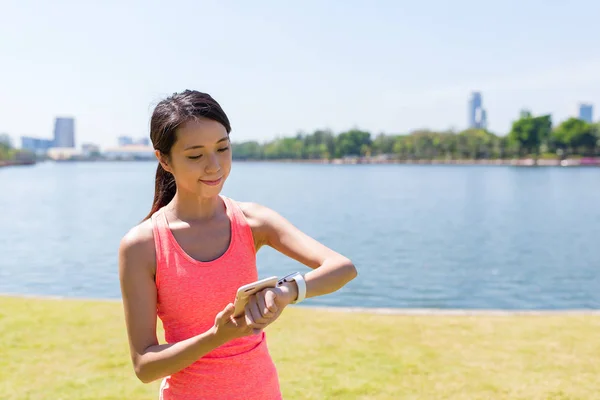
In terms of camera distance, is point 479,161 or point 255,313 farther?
point 479,161

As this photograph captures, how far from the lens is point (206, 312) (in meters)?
1.89

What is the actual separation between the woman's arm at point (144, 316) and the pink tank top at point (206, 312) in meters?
0.04

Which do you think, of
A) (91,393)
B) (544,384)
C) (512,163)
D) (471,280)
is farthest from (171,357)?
(512,163)

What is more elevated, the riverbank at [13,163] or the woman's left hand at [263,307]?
the woman's left hand at [263,307]

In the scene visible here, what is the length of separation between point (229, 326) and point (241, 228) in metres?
0.41

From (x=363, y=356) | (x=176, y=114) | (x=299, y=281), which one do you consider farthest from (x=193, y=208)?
(x=363, y=356)

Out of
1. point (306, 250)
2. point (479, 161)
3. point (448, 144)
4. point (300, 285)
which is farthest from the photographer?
point (448, 144)

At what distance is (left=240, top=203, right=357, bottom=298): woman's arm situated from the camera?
185 cm

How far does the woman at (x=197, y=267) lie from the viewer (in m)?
1.83

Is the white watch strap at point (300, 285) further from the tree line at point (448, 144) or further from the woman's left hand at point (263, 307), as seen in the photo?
the tree line at point (448, 144)

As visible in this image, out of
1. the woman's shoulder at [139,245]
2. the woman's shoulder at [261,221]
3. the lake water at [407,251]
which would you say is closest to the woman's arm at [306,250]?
the woman's shoulder at [261,221]

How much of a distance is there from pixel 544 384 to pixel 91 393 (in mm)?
3509

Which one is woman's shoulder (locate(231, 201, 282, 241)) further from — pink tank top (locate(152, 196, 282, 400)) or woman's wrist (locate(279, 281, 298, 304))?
woman's wrist (locate(279, 281, 298, 304))

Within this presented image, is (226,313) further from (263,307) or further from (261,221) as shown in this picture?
(261,221)
